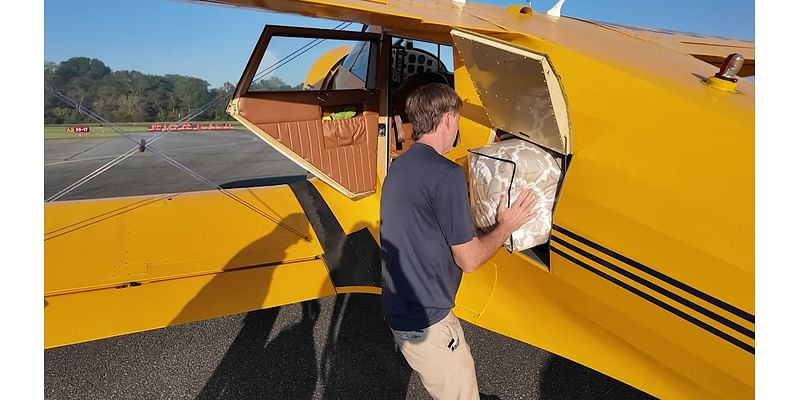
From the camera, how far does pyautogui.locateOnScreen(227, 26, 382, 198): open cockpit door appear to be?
3100 mm

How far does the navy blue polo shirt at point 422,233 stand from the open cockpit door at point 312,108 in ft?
5.72

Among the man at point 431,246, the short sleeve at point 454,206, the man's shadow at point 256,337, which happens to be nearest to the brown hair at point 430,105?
the man at point 431,246

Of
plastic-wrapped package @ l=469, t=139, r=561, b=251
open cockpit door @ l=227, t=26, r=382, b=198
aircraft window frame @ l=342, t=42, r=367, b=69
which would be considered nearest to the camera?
plastic-wrapped package @ l=469, t=139, r=561, b=251

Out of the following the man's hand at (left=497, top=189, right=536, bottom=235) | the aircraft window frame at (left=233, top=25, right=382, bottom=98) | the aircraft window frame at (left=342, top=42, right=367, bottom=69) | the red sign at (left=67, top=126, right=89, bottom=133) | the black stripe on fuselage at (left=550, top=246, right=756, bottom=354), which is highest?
the aircraft window frame at (left=342, top=42, right=367, bottom=69)

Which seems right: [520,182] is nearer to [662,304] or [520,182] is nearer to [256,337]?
[662,304]

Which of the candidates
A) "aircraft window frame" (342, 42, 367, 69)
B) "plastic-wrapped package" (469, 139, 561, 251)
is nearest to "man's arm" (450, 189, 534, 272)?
"plastic-wrapped package" (469, 139, 561, 251)

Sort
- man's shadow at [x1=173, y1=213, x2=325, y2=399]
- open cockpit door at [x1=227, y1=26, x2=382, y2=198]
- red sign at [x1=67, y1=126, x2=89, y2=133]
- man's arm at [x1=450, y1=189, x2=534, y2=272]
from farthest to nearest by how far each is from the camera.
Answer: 1. open cockpit door at [x1=227, y1=26, x2=382, y2=198]
2. man's shadow at [x1=173, y1=213, x2=325, y2=399]
3. red sign at [x1=67, y1=126, x2=89, y2=133]
4. man's arm at [x1=450, y1=189, x2=534, y2=272]

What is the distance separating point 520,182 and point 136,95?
295 cm

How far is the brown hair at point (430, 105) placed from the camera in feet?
5.65

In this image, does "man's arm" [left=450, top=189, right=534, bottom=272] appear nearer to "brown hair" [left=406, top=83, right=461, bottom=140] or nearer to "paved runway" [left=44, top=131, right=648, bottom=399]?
"brown hair" [left=406, top=83, right=461, bottom=140]

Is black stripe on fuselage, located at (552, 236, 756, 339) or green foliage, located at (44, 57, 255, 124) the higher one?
green foliage, located at (44, 57, 255, 124)

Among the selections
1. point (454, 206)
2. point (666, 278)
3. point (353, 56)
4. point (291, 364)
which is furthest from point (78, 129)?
point (666, 278)

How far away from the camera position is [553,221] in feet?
6.55

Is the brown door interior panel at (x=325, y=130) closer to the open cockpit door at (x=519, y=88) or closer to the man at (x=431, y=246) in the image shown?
the open cockpit door at (x=519, y=88)
